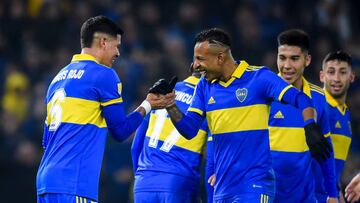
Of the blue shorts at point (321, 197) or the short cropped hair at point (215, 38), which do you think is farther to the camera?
the blue shorts at point (321, 197)

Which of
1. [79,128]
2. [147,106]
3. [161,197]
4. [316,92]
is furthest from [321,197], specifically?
[79,128]

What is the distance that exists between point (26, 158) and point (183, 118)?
285 inches

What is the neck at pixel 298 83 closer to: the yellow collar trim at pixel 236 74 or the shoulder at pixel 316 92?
the shoulder at pixel 316 92

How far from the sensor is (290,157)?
9766mm

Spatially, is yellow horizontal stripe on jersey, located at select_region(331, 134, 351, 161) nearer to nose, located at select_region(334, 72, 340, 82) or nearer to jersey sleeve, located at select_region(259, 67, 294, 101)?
nose, located at select_region(334, 72, 340, 82)

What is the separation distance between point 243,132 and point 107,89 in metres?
1.39

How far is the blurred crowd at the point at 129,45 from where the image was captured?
15477mm

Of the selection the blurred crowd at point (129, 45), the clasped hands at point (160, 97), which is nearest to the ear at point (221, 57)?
the clasped hands at point (160, 97)

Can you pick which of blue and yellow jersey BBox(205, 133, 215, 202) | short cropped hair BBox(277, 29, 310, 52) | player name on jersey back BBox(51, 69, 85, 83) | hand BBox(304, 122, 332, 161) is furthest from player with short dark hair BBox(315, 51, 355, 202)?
player name on jersey back BBox(51, 69, 85, 83)

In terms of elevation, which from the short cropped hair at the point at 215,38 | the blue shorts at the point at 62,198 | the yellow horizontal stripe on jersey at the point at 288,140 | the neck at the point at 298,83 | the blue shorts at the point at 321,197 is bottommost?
the blue shorts at the point at 321,197

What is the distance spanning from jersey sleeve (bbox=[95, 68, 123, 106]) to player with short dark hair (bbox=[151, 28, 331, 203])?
0.67 m

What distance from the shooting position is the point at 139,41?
1778 cm

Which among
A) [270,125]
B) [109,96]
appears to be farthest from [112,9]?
[109,96]

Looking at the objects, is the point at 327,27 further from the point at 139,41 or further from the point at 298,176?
the point at 298,176
